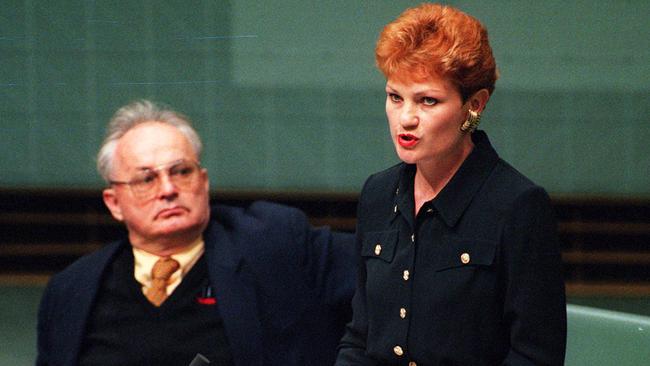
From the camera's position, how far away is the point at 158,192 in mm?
2678

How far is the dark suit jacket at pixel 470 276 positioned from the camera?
1.63 m

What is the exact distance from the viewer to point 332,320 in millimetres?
2682

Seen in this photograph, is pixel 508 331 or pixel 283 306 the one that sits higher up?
pixel 508 331

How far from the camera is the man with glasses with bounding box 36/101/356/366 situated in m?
2.62

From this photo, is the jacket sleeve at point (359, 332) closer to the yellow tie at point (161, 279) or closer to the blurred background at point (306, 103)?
the yellow tie at point (161, 279)

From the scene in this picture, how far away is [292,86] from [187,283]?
2.14 meters

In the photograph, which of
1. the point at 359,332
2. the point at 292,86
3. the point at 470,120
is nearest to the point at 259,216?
the point at 359,332

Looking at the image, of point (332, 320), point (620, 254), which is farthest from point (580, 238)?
point (332, 320)

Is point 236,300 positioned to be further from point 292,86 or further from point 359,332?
point 292,86

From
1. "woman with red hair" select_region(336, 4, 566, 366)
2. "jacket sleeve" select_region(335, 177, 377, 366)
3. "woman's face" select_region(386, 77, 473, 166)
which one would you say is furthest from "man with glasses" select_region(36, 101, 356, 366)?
"woman's face" select_region(386, 77, 473, 166)

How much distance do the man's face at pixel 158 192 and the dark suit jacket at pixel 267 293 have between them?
0.36 ft

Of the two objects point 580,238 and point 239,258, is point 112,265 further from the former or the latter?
point 580,238

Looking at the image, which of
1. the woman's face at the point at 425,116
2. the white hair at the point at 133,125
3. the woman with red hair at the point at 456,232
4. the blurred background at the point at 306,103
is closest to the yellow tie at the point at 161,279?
the white hair at the point at 133,125

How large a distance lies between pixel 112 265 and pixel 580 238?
274 centimetres
